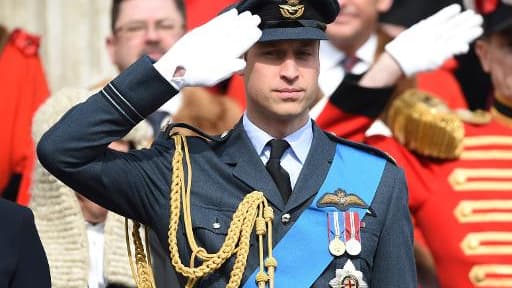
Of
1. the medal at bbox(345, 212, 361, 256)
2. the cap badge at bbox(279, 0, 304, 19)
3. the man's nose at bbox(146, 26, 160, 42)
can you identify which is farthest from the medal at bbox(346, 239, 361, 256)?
the man's nose at bbox(146, 26, 160, 42)

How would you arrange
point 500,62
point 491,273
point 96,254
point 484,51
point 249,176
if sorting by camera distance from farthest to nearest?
1. point 484,51
2. point 500,62
3. point 491,273
4. point 96,254
5. point 249,176

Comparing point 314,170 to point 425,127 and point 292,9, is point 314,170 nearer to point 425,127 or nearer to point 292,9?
point 292,9

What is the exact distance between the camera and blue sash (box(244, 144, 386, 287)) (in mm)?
4887

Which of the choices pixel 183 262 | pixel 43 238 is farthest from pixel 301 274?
pixel 43 238

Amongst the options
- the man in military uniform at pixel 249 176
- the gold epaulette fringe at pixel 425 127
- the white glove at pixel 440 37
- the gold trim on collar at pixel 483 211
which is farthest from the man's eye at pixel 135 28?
the man in military uniform at pixel 249 176

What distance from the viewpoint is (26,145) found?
725cm

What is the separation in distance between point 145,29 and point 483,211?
1.54m

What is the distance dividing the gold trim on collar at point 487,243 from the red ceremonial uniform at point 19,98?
1734mm

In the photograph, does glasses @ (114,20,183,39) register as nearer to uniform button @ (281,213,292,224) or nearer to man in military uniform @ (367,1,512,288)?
man in military uniform @ (367,1,512,288)

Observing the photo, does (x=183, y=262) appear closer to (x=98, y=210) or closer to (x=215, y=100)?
(x=98, y=210)

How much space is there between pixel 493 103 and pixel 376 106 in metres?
0.63

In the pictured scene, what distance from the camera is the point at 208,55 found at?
4.90m

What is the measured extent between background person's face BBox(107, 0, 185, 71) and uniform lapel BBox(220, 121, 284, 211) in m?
2.03

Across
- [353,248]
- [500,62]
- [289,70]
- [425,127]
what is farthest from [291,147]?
[500,62]
